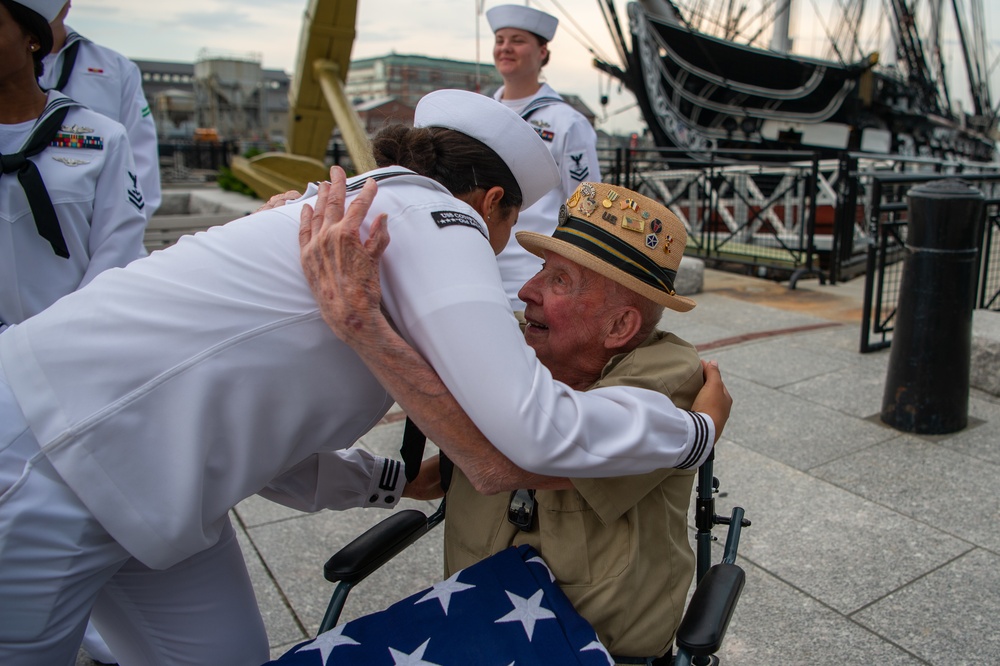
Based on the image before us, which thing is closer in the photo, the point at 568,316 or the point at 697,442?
the point at 697,442

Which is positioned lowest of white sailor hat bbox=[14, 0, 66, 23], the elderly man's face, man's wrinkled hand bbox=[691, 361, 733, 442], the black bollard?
the black bollard

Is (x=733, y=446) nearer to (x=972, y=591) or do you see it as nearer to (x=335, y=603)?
(x=972, y=591)

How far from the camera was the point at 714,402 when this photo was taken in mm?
1596

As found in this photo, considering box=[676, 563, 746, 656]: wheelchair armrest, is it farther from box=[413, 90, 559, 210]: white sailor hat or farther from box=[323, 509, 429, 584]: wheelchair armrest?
box=[413, 90, 559, 210]: white sailor hat

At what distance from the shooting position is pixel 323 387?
4.45 feet

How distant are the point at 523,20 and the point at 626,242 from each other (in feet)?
9.36

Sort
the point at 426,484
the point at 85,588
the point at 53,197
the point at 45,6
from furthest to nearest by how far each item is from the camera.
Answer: the point at 53,197
the point at 45,6
the point at 426,484
the point at 85,588

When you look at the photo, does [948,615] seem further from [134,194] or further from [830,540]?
[134,194]

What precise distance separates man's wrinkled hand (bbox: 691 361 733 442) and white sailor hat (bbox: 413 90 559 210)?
542 millimetres

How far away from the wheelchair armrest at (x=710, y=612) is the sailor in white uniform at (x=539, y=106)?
6.79 ft

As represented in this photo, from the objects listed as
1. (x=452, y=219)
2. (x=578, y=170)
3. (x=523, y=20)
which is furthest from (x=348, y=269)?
(x=523, y=20)

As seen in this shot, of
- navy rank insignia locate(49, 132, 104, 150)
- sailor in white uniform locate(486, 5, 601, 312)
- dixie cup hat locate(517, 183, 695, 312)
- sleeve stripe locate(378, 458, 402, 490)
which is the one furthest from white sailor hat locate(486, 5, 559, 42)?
sleeve stripe locate(378, 458, 402, 490)

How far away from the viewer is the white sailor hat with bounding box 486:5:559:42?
162 inches

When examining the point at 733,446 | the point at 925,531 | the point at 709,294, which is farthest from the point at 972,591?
the point at 709,294
